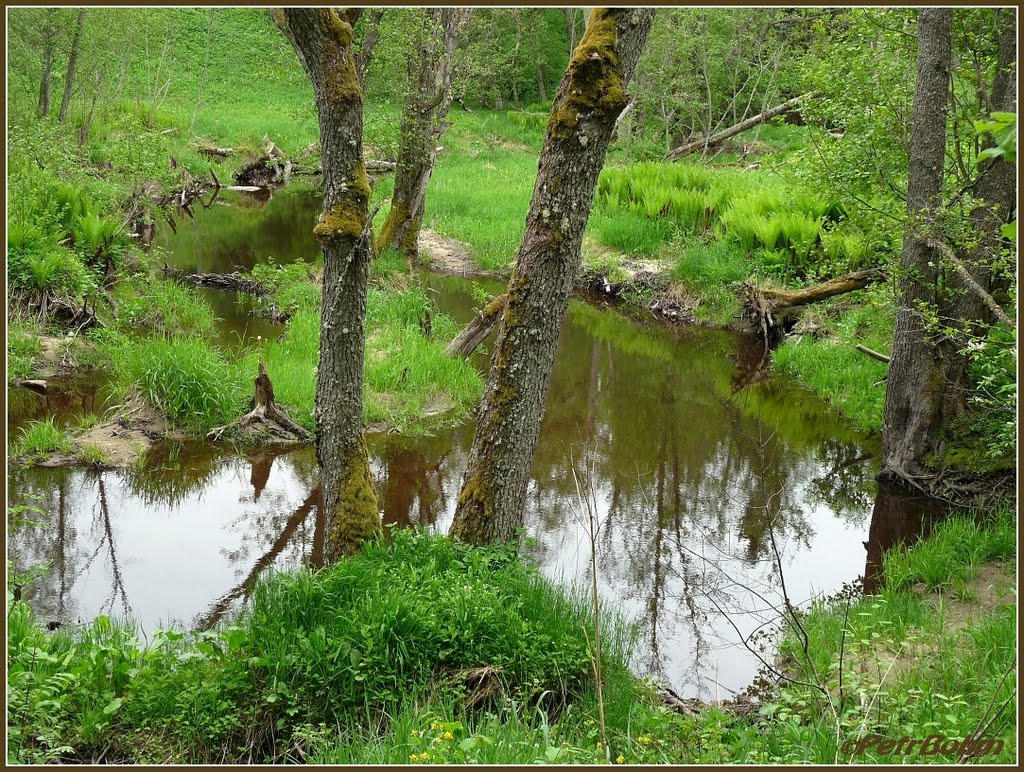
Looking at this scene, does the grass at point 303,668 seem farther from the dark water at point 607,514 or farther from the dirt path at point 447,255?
the dirt path at point 447,255

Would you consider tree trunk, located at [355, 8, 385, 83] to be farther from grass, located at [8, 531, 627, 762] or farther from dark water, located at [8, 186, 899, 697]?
grass, located at [8, 531, 627, 762]

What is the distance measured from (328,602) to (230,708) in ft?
2.80

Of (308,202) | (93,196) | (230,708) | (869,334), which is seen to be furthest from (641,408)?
(308,202)

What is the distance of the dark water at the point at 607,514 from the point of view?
683 centimetres

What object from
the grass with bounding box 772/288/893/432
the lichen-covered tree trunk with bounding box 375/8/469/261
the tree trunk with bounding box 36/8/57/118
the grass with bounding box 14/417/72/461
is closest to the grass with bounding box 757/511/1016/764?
the grass with bounding box 772/288/893/432

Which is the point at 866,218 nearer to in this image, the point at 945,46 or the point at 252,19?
A: the point at 945,46

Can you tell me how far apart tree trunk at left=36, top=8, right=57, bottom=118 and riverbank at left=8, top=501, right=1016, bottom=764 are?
1792cm

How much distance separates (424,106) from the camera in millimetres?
14734

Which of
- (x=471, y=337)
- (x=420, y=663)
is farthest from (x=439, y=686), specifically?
(x=471, y=337)

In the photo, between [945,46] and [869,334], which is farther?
[869,334]

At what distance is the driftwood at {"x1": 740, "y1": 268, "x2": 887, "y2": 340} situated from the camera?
13438mm

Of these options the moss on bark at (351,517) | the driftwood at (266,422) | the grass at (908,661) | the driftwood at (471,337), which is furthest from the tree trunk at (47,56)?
the grass at (908,661)

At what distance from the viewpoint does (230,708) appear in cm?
461

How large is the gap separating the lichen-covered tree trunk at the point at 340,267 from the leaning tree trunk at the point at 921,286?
4.99 meters
